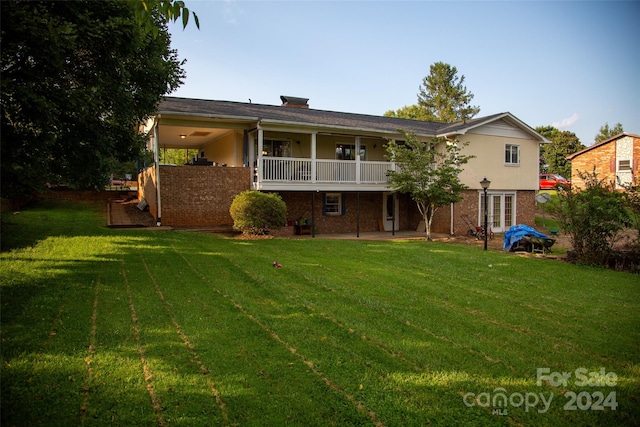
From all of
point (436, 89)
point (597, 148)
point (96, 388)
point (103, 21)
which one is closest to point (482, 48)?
point (103, 21)

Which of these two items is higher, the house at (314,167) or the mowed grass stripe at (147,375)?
the house at (314,167)

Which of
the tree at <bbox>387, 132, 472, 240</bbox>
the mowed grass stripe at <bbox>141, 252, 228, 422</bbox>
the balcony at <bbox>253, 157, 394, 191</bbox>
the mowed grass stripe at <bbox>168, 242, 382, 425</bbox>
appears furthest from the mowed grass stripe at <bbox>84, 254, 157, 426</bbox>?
the tree at <bbox>387, 132, 472, 240</bbox>

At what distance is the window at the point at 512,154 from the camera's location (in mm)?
21781

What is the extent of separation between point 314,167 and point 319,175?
0.52m

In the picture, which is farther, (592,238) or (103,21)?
(592,238)

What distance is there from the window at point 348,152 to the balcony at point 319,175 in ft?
6.89

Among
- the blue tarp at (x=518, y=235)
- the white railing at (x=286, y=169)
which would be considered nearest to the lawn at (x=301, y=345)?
the blue tarp at (x=518, y=235)

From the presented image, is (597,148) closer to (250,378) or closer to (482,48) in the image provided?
(482,48)

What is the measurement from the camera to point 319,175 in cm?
1742

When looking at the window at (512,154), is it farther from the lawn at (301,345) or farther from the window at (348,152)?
the lawn at (301,345)

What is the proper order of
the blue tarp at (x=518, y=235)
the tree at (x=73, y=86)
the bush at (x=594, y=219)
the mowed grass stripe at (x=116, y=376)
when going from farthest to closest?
1. the blue tarp at (x=518, y=235)
2. the bush at (x=594, y=219)
3. the tree at (x=73, y=86)
4. the mowed grass stripe at (x=116, y=376)

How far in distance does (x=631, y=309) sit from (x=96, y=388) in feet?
26.1

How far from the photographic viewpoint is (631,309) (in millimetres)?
6965

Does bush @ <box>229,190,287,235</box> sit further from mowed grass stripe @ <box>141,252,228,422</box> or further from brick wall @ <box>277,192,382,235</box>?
mowed grass stripe @ <box>141,252,228,422</box>
